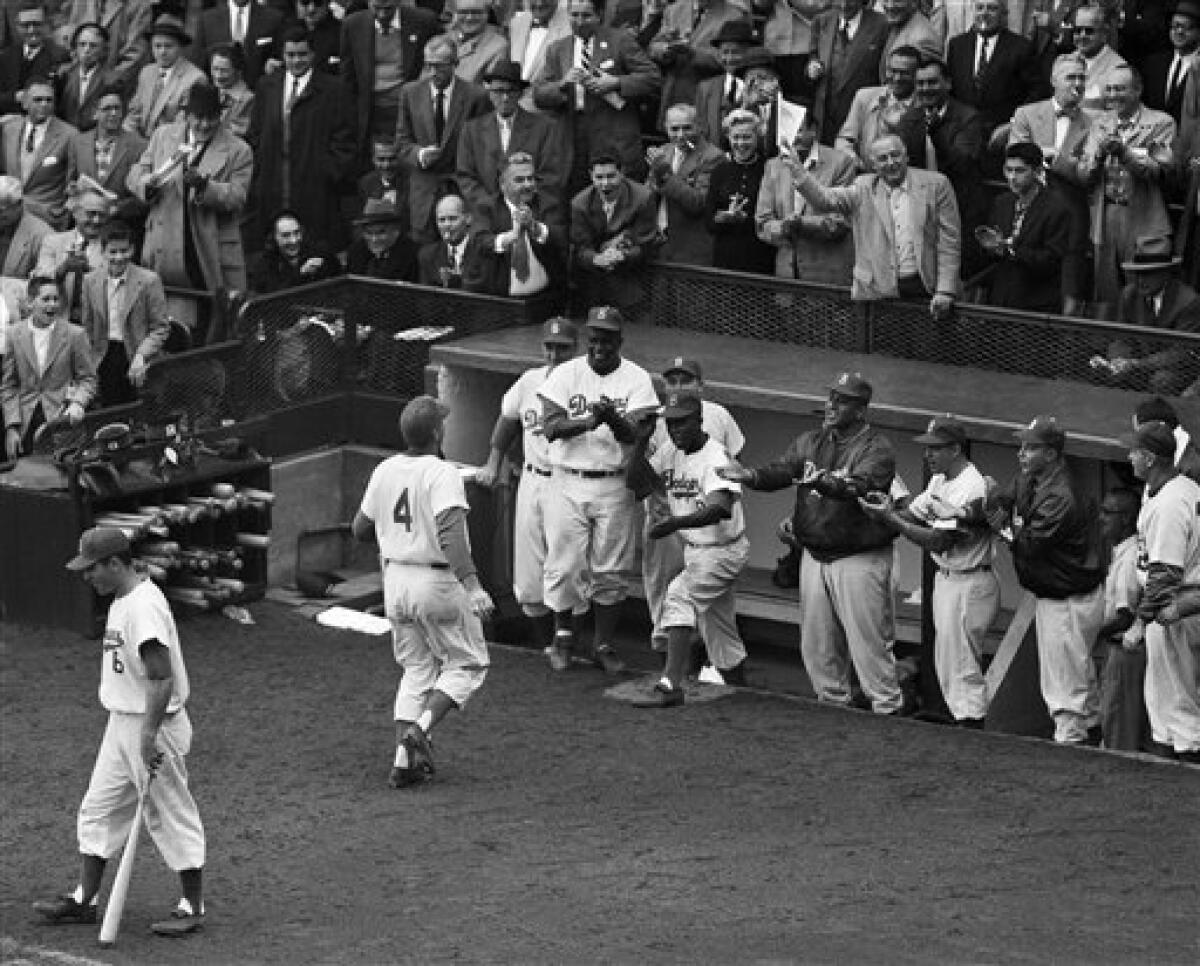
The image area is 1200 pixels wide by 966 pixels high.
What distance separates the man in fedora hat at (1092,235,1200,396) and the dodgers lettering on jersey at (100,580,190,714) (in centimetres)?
667

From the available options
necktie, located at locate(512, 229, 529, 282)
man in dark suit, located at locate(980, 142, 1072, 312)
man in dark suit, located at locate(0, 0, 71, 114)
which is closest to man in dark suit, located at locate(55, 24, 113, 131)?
man in dark suit, located at locate(0, 0, 71, 114)

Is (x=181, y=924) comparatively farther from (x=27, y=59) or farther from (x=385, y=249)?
(x=27, y=59)

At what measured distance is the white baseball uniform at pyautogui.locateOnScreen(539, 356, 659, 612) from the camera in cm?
1616

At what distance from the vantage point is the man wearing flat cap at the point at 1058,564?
14945 millimetres

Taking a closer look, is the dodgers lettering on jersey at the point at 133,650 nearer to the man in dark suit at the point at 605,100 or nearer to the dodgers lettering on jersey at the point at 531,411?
the dodgers lettering on jersey at the point at 531,411

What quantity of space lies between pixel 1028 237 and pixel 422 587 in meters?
4.75

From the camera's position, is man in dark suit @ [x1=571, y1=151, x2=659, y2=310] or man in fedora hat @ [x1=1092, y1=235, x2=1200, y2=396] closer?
man in fedora hat @ [x1=1092, y1=235, x2=1200, y2=396]

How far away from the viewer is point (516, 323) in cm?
1853

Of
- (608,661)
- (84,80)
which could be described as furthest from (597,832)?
(84,80)

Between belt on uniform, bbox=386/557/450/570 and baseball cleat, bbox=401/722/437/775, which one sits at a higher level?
belt on uniform, bbox=386/557/450/570

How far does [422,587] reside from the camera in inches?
560

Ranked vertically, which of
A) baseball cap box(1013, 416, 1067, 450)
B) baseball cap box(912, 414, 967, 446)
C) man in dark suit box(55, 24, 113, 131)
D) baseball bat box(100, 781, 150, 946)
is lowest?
baseball bat box(100, 781, 150, 946)

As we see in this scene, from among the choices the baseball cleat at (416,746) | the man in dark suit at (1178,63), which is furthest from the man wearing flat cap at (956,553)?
the man in dark suit at (1178,63)

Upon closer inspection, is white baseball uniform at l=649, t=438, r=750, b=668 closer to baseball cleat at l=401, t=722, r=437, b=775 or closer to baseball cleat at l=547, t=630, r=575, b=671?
baseball cleat at l=547, t=630, r=575, b=671
